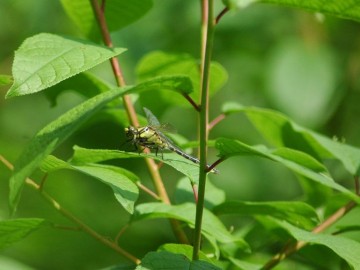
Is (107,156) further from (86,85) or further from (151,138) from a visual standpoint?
(86,85)

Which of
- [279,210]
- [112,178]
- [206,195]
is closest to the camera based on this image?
[112,178]

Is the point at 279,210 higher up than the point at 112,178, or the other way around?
the point at 112,178

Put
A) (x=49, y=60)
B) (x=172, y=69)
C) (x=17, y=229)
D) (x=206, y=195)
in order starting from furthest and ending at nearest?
1. (x=172, y=69)
2. (x=206, y=195)
3. (x=17, y=229)
4. (x=49, y=60)

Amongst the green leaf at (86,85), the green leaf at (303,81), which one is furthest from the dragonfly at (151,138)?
the green leaf at (303,81)

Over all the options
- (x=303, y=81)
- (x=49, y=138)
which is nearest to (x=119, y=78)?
(x=49, y=138)

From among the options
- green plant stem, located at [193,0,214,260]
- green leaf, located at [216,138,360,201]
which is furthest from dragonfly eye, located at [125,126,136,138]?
green plant stem, located at [193,0,214,260]

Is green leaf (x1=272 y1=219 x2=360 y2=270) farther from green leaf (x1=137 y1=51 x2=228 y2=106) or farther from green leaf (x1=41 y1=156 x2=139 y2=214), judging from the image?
green leaf (x1=137 y1=51 x2=228 y2=106)
